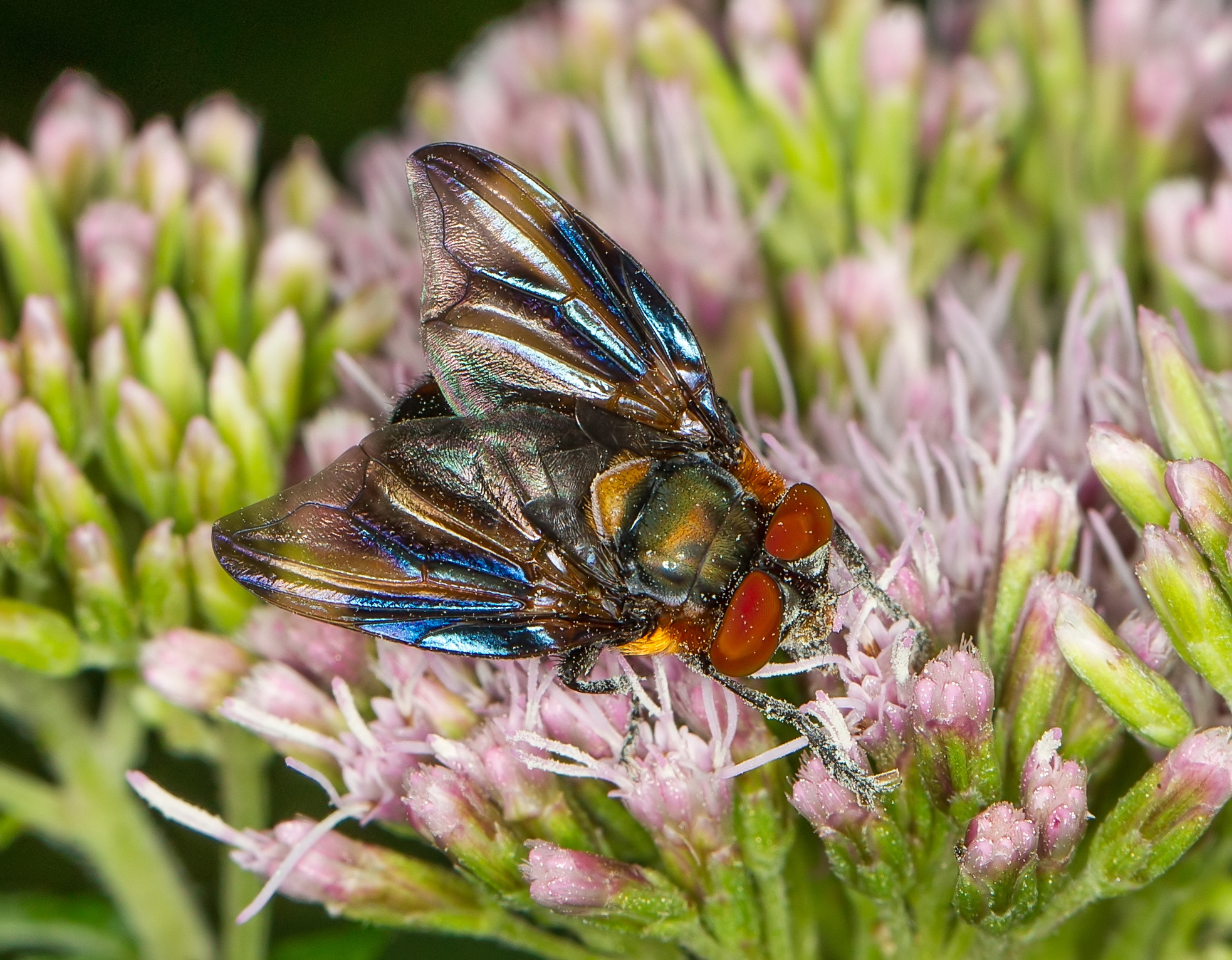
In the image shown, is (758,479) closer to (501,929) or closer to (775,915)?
(775,915)

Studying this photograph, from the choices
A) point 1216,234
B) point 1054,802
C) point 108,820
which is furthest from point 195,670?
point 1216,234

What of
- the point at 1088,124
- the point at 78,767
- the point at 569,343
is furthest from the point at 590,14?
the point at 78,767

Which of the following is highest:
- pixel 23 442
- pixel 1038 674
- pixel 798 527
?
pixel 23 442

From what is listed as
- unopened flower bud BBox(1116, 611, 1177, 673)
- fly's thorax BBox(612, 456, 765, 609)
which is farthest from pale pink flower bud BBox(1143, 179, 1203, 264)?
fly's thorax BBox(612, 456, 765, 609)

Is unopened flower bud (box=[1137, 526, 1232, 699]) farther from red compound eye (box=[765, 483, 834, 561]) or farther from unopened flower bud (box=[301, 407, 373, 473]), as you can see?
unopened flower bud (box=[301, 407, 373, 473])

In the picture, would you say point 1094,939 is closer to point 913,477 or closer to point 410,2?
point 913,477

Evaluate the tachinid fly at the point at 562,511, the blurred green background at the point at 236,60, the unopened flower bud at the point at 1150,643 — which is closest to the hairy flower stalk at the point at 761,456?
the unopened flower bud at the point at 1150,643
